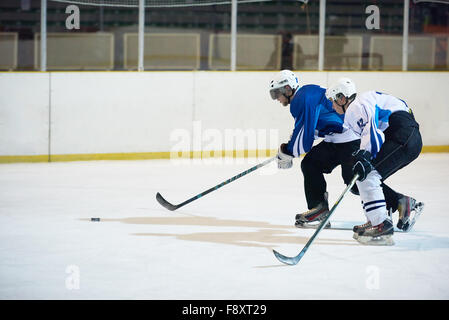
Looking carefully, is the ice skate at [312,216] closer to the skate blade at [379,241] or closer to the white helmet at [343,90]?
the skate blade at [379,241]

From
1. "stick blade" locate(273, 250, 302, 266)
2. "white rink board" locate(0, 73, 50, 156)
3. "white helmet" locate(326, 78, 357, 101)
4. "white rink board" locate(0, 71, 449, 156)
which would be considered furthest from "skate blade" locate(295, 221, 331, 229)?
"white rink board" locate(0, 73, 50, 156)

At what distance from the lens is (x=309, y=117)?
5.09 meters

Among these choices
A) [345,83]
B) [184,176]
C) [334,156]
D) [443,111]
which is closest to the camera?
[345,83]

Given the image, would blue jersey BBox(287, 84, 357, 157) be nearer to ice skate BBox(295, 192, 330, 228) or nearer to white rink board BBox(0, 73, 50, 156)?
ice skate BBox(295, 192, 330, 228)

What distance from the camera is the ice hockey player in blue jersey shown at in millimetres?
5113

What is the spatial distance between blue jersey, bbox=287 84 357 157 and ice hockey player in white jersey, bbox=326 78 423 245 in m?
0.19

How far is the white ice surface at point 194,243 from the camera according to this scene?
3924 millimetres

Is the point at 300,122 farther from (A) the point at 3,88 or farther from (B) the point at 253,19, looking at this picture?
(B) the point at 253,19

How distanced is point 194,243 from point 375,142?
112cm

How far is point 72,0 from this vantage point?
29.1 feet

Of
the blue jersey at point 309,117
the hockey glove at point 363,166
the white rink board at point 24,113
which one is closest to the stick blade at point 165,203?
the blue jersey at point 309,117
